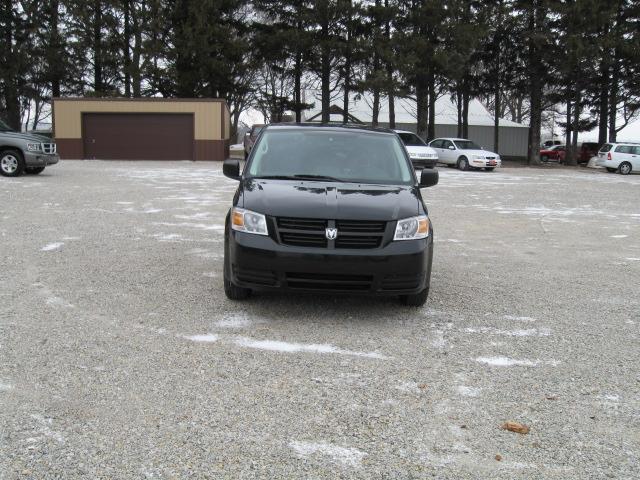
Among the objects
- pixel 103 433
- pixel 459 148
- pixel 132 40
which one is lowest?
pixel 103 433

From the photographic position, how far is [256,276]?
5125 mm

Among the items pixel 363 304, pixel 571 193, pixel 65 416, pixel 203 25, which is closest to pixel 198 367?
pixel 65 416

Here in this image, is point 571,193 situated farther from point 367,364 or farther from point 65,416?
point 65,416

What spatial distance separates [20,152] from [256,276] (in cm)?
1477

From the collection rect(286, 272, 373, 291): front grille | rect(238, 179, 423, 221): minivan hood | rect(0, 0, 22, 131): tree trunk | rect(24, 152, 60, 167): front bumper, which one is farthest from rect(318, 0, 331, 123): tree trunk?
rect(286, 272, 373, 291): front grille

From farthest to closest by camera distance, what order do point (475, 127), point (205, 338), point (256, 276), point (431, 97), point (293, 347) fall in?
1. point (475, 127)
2. point (431, 97)
3. point (256, 276)
4. point (205, 338)
5. point (293, 347)

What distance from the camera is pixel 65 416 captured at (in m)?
3.47

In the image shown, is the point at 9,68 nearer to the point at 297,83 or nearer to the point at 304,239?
the point at 297,83

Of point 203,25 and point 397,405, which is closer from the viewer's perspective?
point 397,405

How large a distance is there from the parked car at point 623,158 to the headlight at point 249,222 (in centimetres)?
2963

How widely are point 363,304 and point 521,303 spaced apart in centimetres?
154

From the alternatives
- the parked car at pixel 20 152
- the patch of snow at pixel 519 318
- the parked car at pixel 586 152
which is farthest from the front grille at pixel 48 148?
the parked car at pixel 586 152

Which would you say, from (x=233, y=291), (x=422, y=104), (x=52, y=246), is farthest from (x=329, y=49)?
(x=233, y=291)

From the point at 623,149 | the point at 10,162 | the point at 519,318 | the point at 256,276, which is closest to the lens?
the point at 256,276
